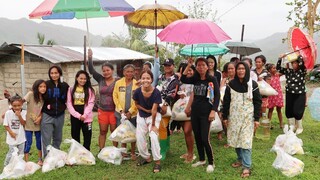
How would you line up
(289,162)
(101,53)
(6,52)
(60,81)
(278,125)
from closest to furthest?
(289,162), (60,81), (278,125), (6,52), (101,53)

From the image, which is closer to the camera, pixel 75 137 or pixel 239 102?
pixel 239 102

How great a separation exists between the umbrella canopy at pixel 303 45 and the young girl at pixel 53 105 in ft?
14.2

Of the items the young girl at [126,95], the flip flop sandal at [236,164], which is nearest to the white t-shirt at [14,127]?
the young girl at [126,95]

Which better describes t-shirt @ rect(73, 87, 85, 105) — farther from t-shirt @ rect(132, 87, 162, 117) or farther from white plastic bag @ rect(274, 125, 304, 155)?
Answer: white plastic bag @ rect(274, 125, 304, 155)

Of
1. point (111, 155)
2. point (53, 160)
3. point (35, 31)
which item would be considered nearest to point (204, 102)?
point (111, 155)

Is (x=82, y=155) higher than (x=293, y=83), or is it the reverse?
(x=293, y=83)

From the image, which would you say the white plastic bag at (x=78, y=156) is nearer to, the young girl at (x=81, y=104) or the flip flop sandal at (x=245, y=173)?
the young girl at (x=81, y=104)

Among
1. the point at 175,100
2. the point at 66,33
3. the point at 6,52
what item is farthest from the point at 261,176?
the point at 66,33

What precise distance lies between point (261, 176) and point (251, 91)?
1.26 meters

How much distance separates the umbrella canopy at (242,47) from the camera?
26.1 ft

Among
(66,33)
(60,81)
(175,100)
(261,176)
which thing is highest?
(66,33)

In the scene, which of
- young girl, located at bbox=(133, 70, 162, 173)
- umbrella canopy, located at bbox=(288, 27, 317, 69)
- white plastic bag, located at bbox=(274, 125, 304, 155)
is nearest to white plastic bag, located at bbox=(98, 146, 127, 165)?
young girl, located at bbox=(133, 70, 162, 173)

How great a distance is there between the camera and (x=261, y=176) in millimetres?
4305

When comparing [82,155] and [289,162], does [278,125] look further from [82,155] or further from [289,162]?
[82,155]
